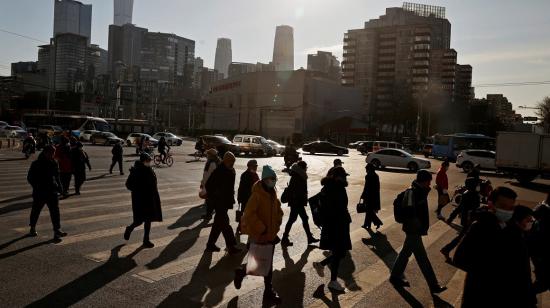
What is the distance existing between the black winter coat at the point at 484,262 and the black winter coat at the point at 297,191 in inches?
206

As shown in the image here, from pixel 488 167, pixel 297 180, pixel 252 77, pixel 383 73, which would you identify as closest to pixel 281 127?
pixel 252 77

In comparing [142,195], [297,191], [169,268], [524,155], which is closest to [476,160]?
[524,155]

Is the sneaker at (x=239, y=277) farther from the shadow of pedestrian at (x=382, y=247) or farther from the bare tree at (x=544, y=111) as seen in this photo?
the bare tree at (x=544, y=111)

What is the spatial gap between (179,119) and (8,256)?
15708 centimetres

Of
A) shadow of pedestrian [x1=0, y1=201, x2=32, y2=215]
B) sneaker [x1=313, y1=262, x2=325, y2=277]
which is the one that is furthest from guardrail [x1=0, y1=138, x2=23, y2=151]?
sneaker [x1=313, y1=262, x2=325, y2=277]

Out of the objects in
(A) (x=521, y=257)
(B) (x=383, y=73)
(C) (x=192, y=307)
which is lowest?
(C) (x=192, y=307)

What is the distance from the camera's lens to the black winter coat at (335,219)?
21.2ft

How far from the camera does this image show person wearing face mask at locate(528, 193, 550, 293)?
5.57m

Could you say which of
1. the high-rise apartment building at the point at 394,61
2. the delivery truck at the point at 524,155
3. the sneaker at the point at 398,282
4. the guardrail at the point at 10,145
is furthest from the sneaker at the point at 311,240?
the high-rise apartment building at the point at 394,61

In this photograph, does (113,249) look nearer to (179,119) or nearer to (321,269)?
(321,269)

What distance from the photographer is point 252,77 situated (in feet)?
323

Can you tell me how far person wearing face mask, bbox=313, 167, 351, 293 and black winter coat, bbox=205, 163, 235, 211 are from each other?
198 cm

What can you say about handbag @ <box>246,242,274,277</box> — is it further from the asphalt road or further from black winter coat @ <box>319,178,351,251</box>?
black winter coat @ <box>319,178,351,251</box>

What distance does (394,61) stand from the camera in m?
149
